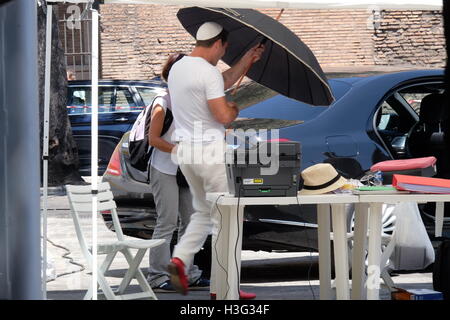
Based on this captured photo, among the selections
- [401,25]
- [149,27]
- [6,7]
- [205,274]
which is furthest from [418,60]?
[6,7]

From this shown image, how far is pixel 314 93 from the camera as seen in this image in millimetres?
7473

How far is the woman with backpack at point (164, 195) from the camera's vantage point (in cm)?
788

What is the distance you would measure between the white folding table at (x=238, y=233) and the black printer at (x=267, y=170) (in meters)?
0.05

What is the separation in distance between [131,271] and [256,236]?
1.12 metres

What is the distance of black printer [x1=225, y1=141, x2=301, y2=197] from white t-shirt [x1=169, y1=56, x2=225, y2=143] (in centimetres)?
56

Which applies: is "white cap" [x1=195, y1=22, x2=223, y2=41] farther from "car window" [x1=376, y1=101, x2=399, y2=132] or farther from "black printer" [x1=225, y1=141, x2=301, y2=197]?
"car window" [x1=376, y1=101, x2=399, y2=132]

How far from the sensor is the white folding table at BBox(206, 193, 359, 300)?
632 centimetres

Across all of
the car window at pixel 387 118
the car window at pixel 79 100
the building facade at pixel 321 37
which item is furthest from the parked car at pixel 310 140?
the building facade at pixel 321 37

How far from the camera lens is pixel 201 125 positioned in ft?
22.7

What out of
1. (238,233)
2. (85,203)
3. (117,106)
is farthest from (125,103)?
(238,233)

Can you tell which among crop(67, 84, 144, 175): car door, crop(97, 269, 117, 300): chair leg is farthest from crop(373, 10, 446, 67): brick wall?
crop(97, 269, 117, 300): chair leg

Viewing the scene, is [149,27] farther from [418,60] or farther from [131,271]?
[131,271]

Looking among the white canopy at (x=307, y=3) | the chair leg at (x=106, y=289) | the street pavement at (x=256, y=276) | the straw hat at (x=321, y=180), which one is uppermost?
the white canopy at (x=307, y=3)

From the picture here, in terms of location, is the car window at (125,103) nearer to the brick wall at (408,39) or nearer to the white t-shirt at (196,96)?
the brick wall at (408,39)
